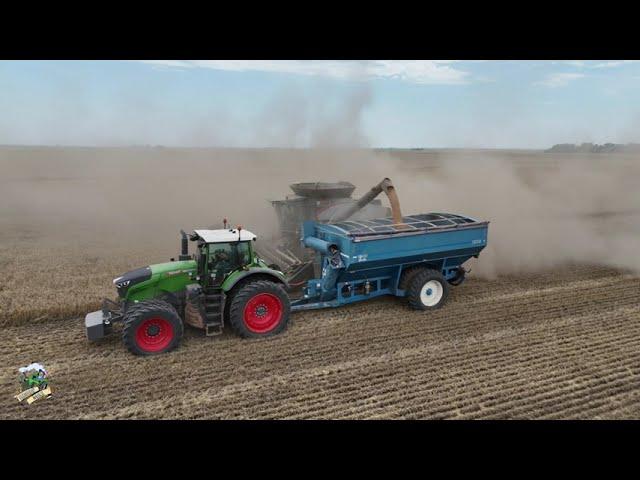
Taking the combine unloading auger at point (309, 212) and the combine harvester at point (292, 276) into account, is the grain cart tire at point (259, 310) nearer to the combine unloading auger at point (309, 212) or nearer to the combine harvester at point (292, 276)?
the combine harvester at point (292, 276)

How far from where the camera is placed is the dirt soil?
18.0ft

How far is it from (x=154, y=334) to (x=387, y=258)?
4036 mm

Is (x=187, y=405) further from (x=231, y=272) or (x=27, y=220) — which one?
(x=27, y=220)

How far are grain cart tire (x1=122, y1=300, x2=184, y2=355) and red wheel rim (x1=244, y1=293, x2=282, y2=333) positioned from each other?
3.49 feet

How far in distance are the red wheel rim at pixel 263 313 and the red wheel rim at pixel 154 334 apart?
1.18 m

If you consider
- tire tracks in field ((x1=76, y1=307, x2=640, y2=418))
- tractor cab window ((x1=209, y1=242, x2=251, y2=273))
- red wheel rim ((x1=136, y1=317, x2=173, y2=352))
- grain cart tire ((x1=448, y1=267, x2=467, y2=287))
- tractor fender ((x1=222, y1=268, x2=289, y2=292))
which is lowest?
tire tracks in field ((x1=76, y1=307, x2=640, y2=418))

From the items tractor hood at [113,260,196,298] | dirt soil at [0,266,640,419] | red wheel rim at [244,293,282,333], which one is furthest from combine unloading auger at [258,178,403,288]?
tractor hood at [113,260,196,298]

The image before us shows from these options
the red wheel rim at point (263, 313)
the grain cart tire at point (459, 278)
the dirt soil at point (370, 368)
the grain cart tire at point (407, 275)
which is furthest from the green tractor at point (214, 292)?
the grain cart tire at point (459, 278)

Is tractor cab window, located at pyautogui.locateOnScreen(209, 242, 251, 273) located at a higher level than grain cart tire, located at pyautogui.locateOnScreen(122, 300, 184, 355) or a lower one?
higher

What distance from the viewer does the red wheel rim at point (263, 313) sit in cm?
722

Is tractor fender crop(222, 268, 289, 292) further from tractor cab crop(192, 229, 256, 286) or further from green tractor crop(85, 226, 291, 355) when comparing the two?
tractor cab crop(192, 229, 256, 286)

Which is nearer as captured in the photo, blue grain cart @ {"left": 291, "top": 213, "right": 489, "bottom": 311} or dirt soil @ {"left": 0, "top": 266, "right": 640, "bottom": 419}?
dirt soil @ {"left": 0, "top": 266, "right": 640, "bottom": 419}

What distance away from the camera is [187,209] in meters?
19.2

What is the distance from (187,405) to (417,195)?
1174 centimetres
